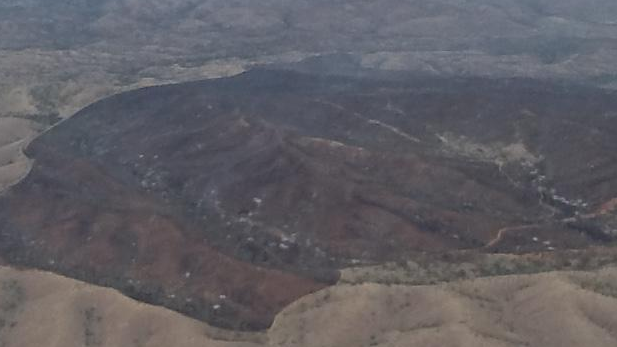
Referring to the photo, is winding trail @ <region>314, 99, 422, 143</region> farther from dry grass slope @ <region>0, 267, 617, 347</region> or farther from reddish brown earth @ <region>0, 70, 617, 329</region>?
dry grass slope @ <region>0, 267, 617, 347</region>

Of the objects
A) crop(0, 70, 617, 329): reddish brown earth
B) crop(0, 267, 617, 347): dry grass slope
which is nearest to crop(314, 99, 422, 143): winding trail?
crop(0, 70, 617, 329): reddish brown earth

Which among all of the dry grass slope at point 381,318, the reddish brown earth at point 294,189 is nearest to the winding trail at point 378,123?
Result: the reddish brown earth at point 294,189

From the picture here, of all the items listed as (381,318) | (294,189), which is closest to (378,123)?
(294,189)

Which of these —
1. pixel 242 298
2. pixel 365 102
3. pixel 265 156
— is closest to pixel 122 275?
pixel 242 298

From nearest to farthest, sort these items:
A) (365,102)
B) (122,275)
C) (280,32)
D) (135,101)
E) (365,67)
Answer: (122,275)
(365,102)
(135,101)
(365,67)
(280,32)

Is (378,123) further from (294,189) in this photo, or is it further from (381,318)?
(381,318)

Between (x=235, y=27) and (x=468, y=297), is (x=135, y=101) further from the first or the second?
(x=235, y=27)

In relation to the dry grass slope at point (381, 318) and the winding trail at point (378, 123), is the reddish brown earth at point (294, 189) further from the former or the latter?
the dry grass slope at point (381, 318)
